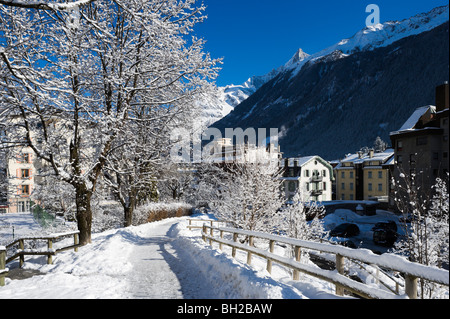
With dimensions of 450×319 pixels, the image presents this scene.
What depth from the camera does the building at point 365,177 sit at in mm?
57312

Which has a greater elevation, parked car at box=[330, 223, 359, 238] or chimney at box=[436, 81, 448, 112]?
chimney at box=[436, 81, 448, 112]

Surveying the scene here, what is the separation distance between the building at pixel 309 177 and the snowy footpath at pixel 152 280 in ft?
163

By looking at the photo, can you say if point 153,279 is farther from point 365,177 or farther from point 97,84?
point 365,177

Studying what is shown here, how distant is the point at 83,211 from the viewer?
12195 millimetres

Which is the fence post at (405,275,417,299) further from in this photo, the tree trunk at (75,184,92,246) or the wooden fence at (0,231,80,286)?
the tree trunk at (75,184,92,246)

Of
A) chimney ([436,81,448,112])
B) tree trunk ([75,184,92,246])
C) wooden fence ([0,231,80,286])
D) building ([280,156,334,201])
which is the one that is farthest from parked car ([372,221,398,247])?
chimney ([436,81,448,112])

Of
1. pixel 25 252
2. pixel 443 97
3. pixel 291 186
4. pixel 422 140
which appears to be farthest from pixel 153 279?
pixel 291 186

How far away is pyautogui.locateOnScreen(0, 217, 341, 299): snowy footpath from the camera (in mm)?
5867

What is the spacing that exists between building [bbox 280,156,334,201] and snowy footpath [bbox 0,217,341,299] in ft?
163

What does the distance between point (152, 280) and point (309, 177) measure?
55.7 m

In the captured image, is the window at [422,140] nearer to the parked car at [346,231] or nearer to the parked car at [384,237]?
the parked car at [384,237]
